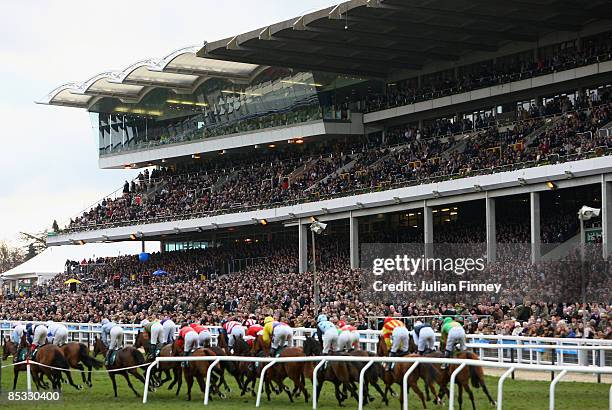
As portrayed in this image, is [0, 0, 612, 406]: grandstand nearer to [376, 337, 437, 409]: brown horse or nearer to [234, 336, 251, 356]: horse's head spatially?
[234, 336, 251, 356]: horse's head

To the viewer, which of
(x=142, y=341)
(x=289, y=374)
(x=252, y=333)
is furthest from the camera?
(x=142, y=341)

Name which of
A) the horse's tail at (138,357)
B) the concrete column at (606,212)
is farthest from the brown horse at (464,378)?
the concrete column at (606,212)

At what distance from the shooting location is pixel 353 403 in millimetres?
16453

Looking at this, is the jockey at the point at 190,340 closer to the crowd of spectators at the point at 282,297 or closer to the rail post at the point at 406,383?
the rail post at the point at 406,383

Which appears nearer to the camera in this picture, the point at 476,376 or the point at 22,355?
the point at 476,376

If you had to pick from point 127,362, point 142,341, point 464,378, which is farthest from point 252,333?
point 464,378

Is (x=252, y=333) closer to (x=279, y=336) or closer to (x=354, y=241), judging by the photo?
(x=279, y=336)

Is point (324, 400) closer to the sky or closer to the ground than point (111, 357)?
closer to the ground

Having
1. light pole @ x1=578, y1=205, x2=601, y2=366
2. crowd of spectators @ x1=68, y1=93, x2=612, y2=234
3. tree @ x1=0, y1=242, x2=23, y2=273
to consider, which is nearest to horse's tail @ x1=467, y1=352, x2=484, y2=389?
light pole @ x1=578, y1=205, x2=601, y2=366

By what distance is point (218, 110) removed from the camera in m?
53.2

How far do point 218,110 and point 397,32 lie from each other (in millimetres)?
14943

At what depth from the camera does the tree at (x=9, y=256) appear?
102 m

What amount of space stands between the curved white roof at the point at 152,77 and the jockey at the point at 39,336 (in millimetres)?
27563

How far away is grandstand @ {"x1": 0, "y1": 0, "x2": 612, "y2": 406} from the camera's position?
95.2ft
